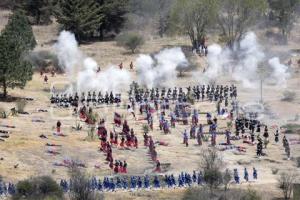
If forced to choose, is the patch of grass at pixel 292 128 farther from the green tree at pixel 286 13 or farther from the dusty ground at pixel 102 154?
the green tree at pixel 286 13

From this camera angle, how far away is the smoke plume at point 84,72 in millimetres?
60500

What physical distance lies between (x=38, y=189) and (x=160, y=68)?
36754mm

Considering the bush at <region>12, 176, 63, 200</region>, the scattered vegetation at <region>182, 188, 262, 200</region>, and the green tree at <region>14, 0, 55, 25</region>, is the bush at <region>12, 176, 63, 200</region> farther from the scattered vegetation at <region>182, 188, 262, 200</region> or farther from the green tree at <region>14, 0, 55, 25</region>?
the green tree at <region>14, 0, 55, 25</region>

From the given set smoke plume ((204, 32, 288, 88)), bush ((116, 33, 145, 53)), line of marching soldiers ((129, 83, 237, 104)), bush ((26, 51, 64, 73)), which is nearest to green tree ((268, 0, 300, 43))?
smoke plume ((204, 32, 288, 88))

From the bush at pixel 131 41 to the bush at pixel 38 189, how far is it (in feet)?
157

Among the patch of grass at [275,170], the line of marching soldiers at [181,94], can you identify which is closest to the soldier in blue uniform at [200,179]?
the patch of grass at [275,170]

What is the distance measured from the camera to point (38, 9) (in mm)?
91750

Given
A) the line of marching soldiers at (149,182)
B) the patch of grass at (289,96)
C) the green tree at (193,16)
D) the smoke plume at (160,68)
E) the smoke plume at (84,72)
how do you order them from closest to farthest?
the line of marching soldiers at (149,182), the patch of grass at (289,96), the smoke plume at (84,72), the smoke plume at (160,68), the green tree at (193,16)

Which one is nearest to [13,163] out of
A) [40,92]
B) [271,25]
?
[40,92]

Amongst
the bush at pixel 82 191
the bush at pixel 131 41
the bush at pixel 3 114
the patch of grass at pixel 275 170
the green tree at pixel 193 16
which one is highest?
the green tree at pixel 193 16

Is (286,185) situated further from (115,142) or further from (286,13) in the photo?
(286,13)

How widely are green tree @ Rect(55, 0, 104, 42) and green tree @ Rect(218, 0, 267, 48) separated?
546 inches

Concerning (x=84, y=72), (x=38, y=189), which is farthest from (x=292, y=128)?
(x=38, y=189)

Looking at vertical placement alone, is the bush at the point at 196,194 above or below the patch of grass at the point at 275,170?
above
